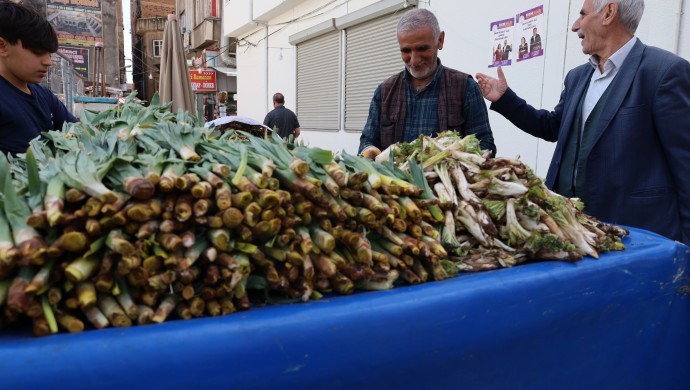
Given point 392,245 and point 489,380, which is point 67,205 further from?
point 489,380

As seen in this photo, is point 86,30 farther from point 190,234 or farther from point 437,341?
point 437,341

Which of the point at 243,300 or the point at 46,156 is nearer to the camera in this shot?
the point at 243,300

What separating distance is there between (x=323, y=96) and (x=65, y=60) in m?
5.83

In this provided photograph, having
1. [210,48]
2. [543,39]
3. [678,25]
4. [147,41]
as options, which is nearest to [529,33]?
[543,39]

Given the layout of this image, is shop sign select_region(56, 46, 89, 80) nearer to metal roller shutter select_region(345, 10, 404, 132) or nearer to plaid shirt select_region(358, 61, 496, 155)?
metal roller shutter select_region(345, 10, 404, 132)

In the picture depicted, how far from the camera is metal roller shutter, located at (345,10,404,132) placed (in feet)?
30.3

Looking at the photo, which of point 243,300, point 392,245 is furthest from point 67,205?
point 392,245

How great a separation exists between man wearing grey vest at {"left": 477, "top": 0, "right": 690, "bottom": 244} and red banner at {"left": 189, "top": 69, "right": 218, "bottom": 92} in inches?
853

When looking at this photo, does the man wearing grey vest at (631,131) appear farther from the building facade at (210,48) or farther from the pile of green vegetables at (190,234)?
the building facade at (210,48)

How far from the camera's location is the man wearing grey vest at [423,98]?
3117 mm

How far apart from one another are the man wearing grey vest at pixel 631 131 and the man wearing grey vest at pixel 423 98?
2.40 feet

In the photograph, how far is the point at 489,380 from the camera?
1621 millimetres

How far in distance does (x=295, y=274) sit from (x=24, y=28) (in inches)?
98.7

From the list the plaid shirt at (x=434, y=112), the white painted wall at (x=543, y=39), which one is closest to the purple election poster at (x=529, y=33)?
the white painted wall at (x=543, y=39)
